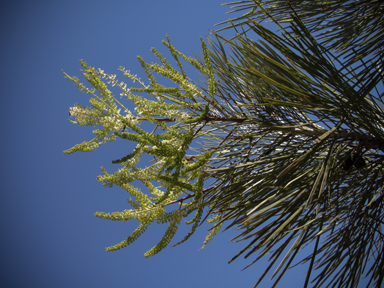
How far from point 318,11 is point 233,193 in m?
0.51

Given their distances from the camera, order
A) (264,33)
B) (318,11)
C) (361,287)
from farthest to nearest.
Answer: (361,287), (318,11), (264,33)

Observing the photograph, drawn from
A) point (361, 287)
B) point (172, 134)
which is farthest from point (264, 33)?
point (361, 287)

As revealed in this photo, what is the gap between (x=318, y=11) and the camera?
78 centimetres

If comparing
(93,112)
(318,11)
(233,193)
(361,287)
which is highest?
(318,11)

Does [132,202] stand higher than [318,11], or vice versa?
[318,11]

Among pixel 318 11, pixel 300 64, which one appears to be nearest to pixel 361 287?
pixel 318 11

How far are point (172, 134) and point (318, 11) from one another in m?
0.59

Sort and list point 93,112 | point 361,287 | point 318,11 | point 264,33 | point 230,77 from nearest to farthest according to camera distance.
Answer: point 93,112, point 264,33, point 230,77, point 318,11, point 361,287

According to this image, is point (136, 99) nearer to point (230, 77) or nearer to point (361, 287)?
point (230, 77)

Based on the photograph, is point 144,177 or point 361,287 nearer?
point 144,177

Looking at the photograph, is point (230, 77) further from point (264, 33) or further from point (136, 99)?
point (136, 99)

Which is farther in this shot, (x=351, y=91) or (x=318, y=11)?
(x=318, y=11)

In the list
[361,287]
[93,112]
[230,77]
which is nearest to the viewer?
[93,112]

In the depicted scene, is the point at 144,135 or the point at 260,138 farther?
the point at 260,138
